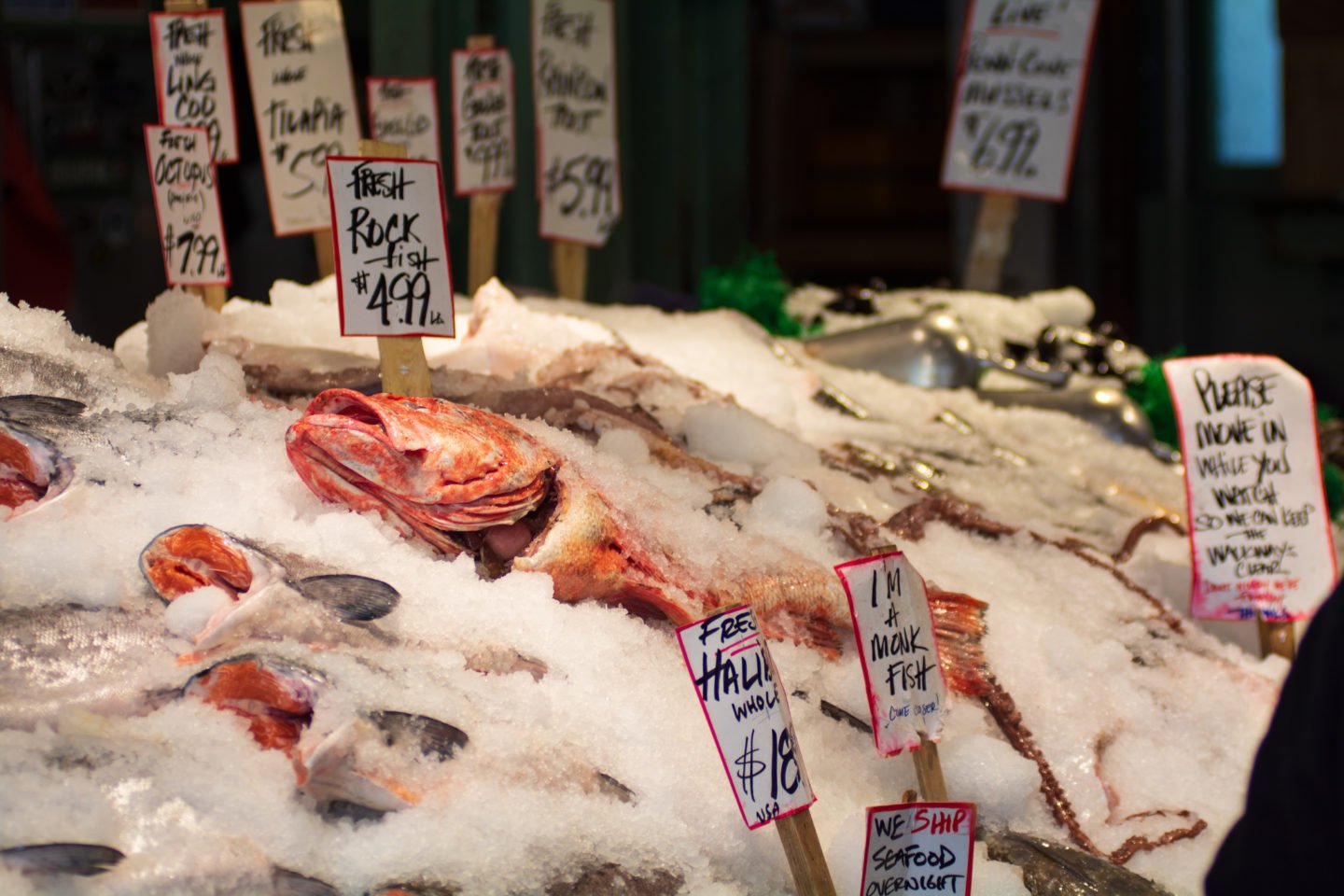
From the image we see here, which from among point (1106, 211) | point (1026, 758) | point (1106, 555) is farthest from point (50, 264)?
A: point (1106, 211)

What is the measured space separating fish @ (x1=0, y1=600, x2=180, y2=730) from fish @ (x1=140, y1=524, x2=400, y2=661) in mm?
56

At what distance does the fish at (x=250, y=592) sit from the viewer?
158 centimetres

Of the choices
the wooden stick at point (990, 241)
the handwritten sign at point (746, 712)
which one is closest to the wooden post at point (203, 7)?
the handwritten sign at point (746, 712)

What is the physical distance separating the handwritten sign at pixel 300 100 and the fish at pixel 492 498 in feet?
3.86

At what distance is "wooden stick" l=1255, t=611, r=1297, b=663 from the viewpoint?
8.49 feet

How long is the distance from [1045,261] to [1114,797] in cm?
460

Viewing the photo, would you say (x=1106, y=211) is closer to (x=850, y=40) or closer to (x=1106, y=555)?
(x=850, y=40)

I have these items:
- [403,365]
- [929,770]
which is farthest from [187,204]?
[929,770]

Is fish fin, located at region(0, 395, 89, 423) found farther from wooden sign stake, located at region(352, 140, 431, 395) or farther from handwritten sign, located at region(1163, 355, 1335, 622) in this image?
handwritten sign, located at region(1163, 355, 1335, 622)

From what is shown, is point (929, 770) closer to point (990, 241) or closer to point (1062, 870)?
point (1062, 870)

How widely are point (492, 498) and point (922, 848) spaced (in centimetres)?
66

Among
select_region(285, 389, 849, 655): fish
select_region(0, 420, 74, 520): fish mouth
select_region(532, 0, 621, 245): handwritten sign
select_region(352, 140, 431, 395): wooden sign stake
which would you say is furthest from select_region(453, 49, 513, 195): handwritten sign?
select_region(0, 420, 74, 520): fish mouth

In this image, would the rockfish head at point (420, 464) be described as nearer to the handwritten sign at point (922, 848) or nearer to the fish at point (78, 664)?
the fish at point (78, 664)

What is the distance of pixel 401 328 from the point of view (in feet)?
6.76
